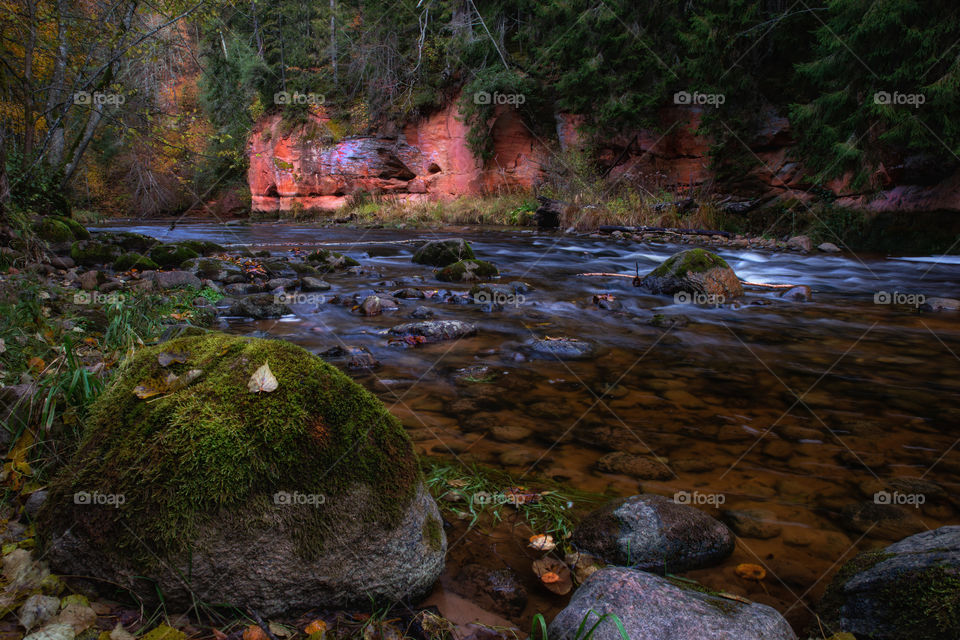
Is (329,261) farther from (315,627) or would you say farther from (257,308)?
(315,627)

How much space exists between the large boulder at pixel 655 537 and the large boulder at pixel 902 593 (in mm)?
452

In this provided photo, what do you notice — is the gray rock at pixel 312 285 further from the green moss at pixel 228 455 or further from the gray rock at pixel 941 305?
the gray rock at pixel 941 305

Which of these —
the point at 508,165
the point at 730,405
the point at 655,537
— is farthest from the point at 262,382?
the point at 508,165

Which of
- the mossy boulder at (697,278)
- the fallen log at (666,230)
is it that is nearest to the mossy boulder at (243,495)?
the mossy boulder at (697,278)

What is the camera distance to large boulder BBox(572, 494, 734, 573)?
85.0 inches

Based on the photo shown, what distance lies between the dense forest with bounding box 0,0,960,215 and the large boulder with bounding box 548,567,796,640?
6.35 m

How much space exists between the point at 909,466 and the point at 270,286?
7.49m

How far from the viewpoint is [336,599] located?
175cm

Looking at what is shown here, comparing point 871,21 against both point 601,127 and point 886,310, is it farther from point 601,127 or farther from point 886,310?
point 601,127

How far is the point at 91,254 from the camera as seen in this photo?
9.07 m

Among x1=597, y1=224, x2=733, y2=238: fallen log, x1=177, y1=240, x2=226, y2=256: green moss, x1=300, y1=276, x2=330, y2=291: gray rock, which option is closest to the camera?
x1=300, y1=276, x2=330, y2=291: gray rock

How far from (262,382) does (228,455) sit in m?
0.27

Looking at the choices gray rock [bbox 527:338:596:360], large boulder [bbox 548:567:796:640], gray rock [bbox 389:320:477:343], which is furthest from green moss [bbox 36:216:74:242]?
large boulder [bbox 548:567:796:640]

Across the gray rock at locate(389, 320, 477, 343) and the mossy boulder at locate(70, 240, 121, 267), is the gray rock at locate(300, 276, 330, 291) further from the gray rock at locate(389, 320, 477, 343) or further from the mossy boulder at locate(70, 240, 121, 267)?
the mossy boulder at locate(70, 240, 121, 267)
